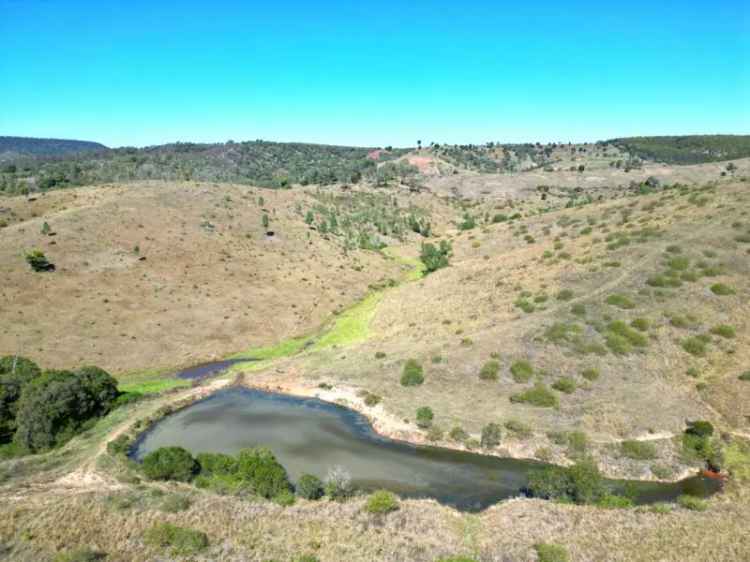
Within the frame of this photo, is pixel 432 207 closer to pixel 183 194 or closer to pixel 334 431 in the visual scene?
pixel 183 194

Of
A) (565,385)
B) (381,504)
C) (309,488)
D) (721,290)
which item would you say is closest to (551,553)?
(381,504)

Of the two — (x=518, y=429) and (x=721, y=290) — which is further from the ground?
(x=721, y=290)

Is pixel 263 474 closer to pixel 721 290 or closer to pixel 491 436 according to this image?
pixel 491 436

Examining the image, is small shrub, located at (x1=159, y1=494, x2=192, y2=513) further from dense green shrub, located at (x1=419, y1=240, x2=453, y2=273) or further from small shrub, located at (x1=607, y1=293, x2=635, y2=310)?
dense green shrub, located at (x1=419, y1=240, x2=453, y2=273)

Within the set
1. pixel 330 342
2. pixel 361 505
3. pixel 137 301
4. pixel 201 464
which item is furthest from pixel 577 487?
pixel 137 301

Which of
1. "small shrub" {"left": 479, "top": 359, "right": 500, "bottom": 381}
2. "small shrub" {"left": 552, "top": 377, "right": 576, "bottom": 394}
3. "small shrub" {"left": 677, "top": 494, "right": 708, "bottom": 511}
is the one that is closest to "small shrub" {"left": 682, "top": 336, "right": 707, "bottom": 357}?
"small shrub" {"left": 552, "top": 377, "right": 576, "bottom": 394}

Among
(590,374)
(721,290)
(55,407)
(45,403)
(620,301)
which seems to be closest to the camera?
(45,403)
